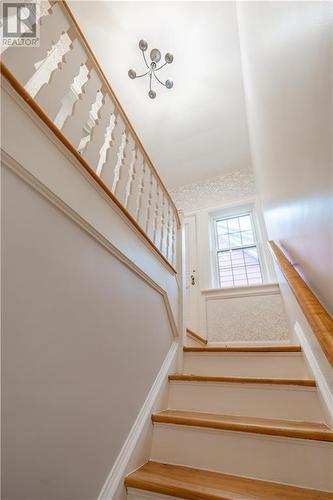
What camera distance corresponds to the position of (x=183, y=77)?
3.17 metres

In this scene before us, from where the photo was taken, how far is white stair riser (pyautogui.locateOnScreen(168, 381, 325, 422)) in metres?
1.29

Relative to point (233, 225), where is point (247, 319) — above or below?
below

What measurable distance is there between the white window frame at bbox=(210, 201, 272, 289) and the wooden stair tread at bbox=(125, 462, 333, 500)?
250cm

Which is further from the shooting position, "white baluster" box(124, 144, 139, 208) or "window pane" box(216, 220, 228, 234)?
"window pane" box(216, 220, 228, 234)

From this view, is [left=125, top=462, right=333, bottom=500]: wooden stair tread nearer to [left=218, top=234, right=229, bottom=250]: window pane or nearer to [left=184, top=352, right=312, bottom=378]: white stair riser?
[left=184, top=352, right=312, bottom=378]: white stair riser

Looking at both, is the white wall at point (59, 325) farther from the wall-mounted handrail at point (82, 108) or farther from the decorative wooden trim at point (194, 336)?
the decorative wooden trim at point (194, 336)

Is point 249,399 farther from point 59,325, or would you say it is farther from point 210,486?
point 59,325

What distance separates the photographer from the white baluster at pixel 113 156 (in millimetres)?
1349

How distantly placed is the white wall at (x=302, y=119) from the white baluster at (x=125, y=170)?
922mm

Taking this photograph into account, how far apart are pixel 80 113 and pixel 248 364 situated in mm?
1762

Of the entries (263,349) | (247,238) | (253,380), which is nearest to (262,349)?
(263,349)

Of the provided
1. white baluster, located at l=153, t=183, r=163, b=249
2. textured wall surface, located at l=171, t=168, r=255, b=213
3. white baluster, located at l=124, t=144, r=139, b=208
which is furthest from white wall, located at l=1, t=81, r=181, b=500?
textured wall surface, located at l=171, t=168, r=255, b=213

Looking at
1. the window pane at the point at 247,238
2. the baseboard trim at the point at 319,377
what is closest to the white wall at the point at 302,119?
the baseboard trim at the point at 319,377

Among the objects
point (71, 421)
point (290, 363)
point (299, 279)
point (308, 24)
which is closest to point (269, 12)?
point (308, 24)
